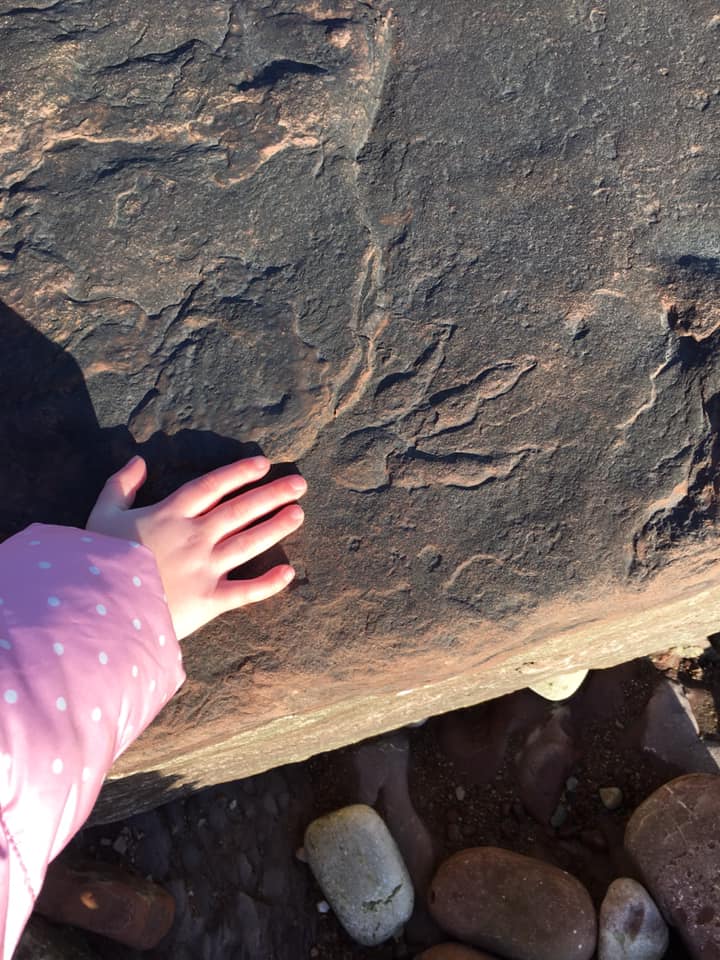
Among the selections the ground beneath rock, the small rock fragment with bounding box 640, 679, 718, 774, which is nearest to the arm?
the ground beneath rock

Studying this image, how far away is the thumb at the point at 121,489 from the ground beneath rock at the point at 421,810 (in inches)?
31.9

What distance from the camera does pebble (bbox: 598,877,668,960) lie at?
185 centimetres

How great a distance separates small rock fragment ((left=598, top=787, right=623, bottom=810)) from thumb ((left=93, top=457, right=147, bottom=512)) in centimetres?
129

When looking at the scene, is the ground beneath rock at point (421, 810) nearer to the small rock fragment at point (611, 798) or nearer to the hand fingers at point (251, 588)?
the small rock fragment at point (611, 798)

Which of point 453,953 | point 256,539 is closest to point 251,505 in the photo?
point 256,539

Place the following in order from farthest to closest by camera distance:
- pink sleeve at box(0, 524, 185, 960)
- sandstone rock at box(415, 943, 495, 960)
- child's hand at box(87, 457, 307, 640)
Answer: sandstone rock at box(415, 943, 495, 960) < child's hand at box(87, 457, 307, 640) < pink sleeve at box(0, 524, 185, 960)

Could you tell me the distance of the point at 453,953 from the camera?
1.83 metres

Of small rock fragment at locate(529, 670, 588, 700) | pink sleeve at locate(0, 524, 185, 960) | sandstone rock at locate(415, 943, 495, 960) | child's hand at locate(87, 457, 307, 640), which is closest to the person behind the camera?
pink sleeve at locate(0, 524, 185, 960)

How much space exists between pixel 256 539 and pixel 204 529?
76 millimetres

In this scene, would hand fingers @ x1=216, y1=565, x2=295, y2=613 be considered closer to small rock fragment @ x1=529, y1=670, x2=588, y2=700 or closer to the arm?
the arm

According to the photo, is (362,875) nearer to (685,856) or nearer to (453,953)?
(453,953)

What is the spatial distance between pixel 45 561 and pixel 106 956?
0.91 metres

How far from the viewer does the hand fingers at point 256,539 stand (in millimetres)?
1384

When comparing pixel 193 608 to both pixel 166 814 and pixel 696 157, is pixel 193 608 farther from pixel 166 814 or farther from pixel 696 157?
pixel 696 157
